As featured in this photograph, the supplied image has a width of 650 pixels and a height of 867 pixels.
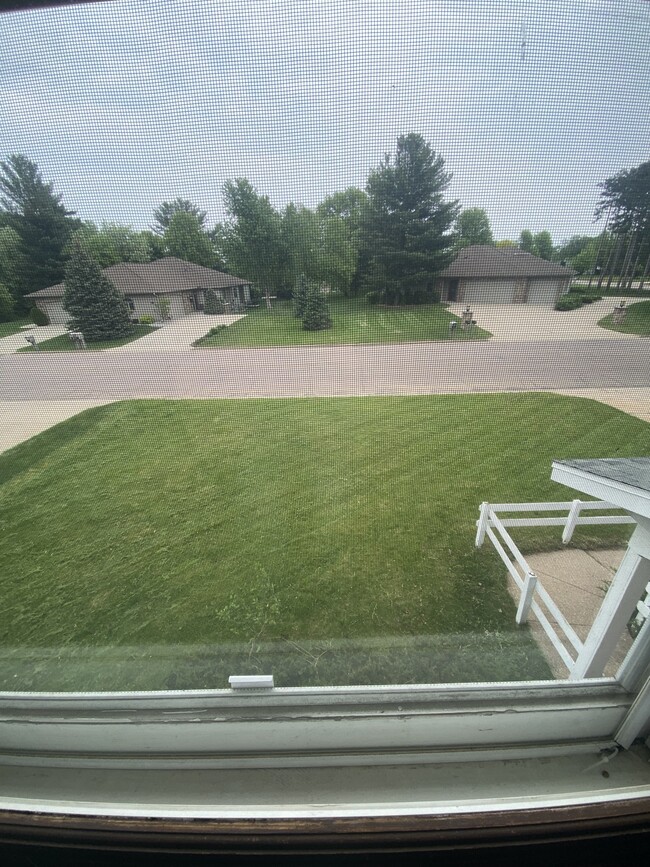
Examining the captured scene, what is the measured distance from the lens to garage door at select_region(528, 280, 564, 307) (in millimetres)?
892

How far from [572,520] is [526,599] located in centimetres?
57

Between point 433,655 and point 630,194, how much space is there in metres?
1.10

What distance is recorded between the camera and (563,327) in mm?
1140

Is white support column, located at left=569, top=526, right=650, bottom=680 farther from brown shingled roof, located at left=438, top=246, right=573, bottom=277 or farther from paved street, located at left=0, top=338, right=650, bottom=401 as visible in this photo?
paved street, located at left=0, top=338, right=650, bottom=401

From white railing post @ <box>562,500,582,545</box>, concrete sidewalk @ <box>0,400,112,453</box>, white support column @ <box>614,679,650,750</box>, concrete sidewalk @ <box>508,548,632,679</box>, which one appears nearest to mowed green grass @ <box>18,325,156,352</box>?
concrete sidewalk @ <box>0,400,112,453</box>

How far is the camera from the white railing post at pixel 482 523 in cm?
147

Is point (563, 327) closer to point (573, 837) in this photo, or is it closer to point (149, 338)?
point (573, 837)

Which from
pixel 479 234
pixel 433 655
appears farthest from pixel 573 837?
pixel 479 234

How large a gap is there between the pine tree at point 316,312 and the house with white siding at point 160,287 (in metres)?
0.18

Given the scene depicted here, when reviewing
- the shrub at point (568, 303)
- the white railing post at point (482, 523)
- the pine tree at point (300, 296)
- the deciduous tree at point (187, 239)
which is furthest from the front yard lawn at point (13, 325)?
the white railing post at point (482, 523)

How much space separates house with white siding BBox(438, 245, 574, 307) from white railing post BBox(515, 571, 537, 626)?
0.86 m

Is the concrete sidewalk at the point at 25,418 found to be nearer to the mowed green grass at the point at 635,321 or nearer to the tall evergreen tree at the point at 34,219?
the tall evergreen tree at the point at 34,219

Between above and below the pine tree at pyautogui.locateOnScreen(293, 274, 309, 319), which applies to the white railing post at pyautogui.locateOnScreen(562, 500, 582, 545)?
below

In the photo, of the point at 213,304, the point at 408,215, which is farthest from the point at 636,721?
the point at 213,304
